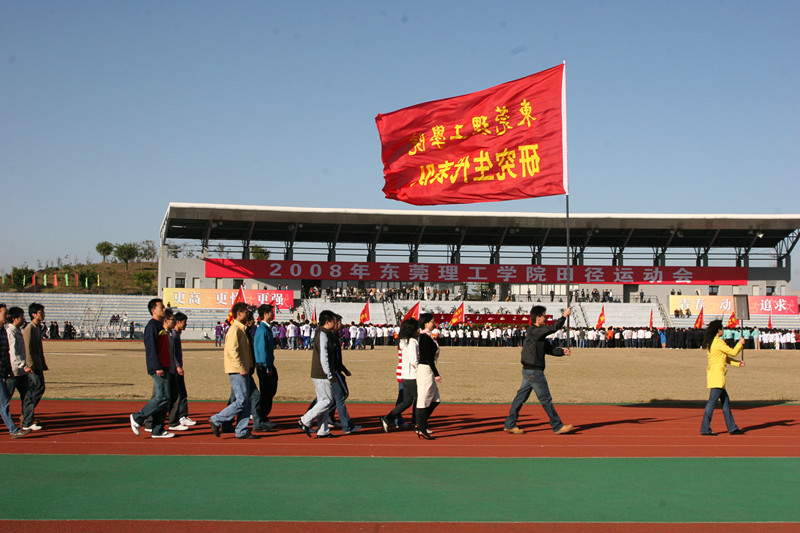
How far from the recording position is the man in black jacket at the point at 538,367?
32.0 feet

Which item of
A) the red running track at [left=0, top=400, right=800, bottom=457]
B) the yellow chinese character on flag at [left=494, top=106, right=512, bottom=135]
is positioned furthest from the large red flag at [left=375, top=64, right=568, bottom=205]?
the red running track at [left=0, top=400, right=800, bottom=457]

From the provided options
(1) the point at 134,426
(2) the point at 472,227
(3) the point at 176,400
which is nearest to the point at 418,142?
(3) the point at 176,400

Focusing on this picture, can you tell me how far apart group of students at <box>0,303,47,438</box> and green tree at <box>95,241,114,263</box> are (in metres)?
93.0

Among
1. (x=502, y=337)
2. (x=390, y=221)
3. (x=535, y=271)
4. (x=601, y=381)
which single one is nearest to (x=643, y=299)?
(x=535, y=271)

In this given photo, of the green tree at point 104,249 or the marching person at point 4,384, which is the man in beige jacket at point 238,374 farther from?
the green tree at point 104,249

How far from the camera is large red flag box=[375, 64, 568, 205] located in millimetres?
11469

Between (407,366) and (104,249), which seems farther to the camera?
(104,249)

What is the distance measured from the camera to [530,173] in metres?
11.5

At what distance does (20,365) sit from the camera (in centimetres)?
939

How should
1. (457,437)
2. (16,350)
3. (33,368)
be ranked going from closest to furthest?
(16,350), (457,437), (33,368)

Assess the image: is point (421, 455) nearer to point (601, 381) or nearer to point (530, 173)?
point (530, 173)

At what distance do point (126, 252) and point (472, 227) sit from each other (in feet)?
179

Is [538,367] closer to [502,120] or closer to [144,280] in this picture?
[502,120]

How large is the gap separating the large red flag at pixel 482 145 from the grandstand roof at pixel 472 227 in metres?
42.2
